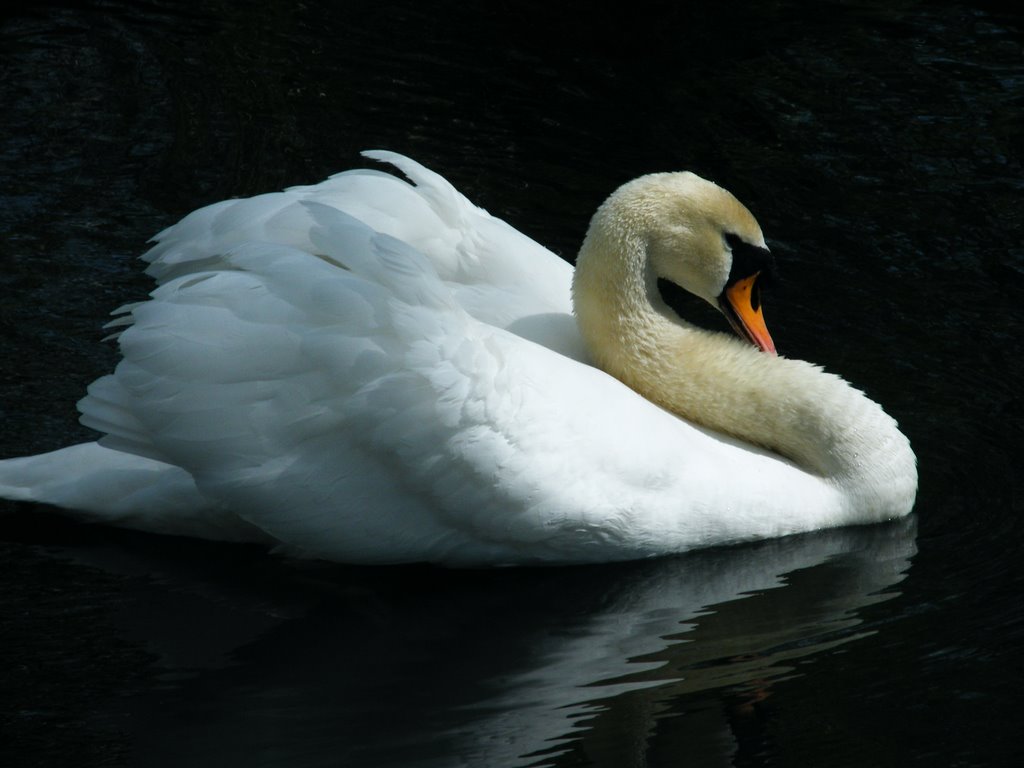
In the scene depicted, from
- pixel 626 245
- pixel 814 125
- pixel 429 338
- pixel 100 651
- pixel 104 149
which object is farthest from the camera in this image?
pixel 814 125

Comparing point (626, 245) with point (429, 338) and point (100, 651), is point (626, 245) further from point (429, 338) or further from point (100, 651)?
point (100, 651)

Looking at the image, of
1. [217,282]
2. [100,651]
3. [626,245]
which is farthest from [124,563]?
[626,245]

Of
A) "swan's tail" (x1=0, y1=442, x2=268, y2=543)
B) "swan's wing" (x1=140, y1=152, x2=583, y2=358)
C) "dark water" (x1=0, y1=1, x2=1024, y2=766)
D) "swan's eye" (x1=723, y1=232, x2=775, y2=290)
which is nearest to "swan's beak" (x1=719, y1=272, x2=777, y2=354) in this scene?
"swan's eye" (x1=723, y1=232, x2=775, y2=290)

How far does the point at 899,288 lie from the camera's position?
9.68 meters

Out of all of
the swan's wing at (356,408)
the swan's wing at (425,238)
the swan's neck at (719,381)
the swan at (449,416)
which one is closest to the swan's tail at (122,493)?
the swan at (449,416)

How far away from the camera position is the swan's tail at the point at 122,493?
7.27 m

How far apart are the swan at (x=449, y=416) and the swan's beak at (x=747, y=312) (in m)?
0.10

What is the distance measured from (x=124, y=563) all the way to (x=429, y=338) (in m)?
1.70

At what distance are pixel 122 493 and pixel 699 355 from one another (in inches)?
109

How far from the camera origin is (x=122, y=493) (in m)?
7.32

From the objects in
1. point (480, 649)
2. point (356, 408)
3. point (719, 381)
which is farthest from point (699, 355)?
point (480, 649)

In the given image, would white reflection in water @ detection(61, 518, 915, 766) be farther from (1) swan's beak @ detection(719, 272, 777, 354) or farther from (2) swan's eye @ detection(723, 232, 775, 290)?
(2) swan's eye @ detection(723, 232, 775, 290)

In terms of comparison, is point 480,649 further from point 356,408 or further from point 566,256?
point 566,256

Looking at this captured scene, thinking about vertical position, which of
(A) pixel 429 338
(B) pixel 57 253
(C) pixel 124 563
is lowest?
(C) pixel 124 563
